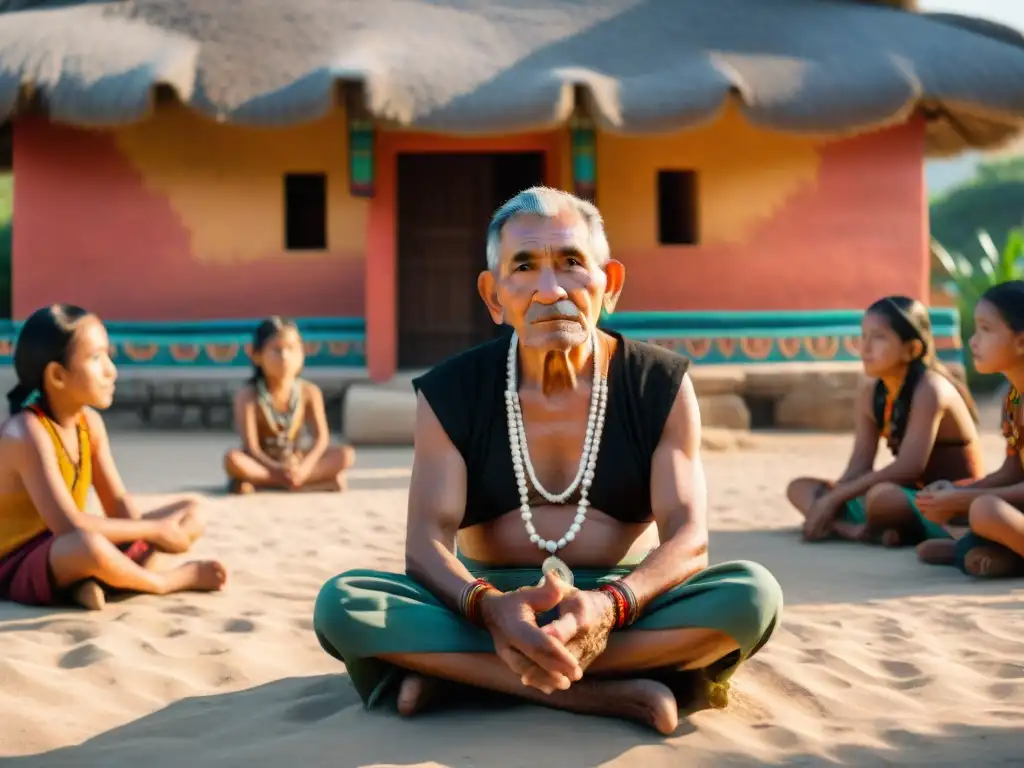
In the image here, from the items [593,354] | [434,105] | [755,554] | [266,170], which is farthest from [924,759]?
[266,170]

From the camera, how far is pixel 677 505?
292cm

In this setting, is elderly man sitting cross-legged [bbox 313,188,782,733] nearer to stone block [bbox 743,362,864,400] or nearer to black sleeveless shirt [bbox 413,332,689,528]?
black sleeveless shirt [bbox 413,332,689,528]

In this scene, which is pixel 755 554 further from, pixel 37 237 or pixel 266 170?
pixel 37 237

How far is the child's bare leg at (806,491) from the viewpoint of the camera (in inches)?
233

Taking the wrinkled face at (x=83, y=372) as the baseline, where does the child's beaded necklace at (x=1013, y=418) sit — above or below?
below

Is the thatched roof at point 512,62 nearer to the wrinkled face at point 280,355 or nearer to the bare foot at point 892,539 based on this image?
the wrinkled face at point 280,355

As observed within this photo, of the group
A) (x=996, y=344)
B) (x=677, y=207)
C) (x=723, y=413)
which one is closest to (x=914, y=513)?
(x=996, y=344)

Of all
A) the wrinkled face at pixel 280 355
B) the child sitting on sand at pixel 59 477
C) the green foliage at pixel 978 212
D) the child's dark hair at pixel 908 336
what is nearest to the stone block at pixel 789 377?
the wrinkled face at pixel 280 355

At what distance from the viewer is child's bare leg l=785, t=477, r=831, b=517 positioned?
19.4 feet

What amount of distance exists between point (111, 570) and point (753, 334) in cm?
837

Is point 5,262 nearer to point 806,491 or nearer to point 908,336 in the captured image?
point 806,491

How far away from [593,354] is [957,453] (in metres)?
3.01

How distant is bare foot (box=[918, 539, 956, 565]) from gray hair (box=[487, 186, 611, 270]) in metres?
2.62

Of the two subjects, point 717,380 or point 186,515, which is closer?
point 186,515
